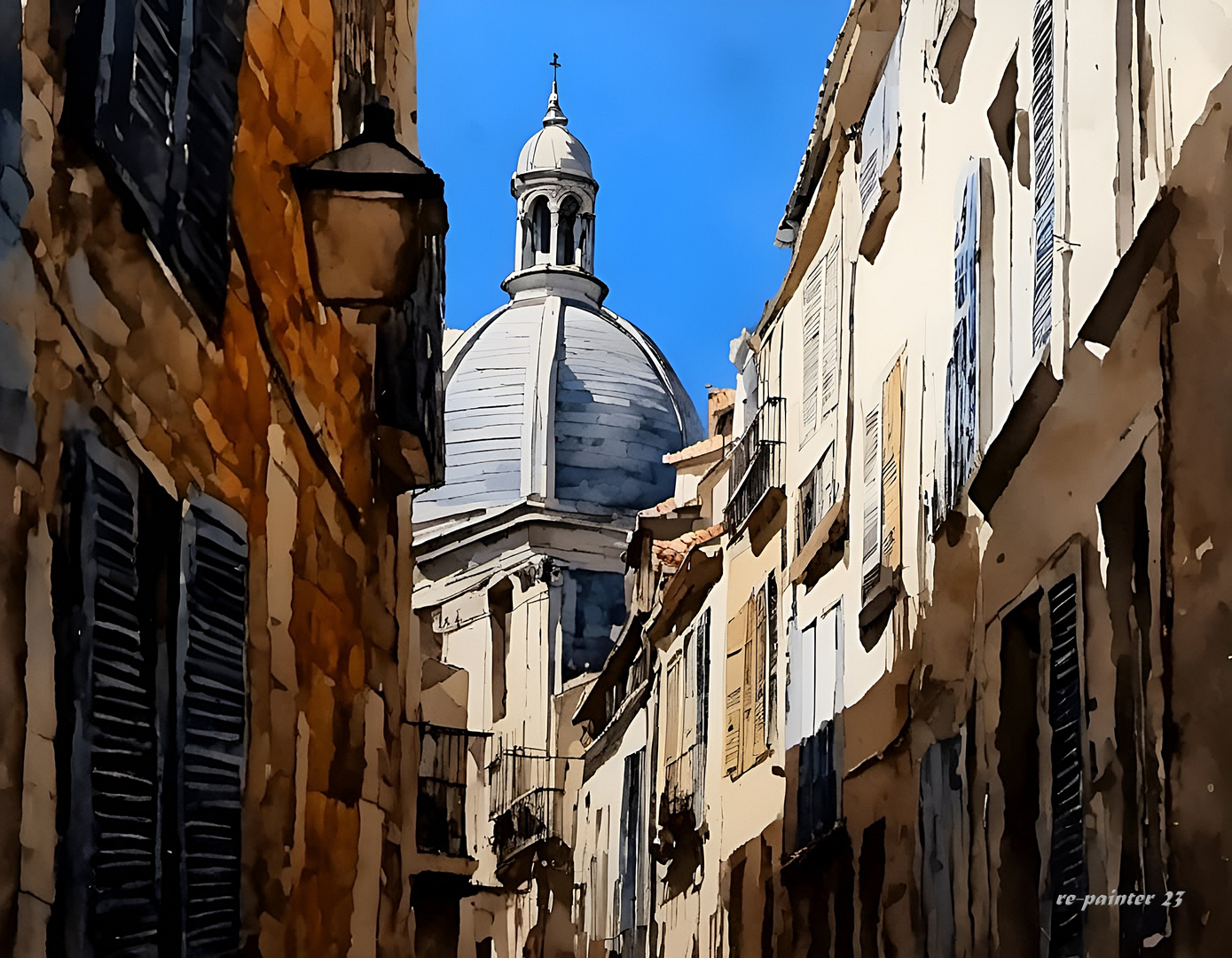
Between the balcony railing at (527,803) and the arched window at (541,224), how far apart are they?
21.9 metres

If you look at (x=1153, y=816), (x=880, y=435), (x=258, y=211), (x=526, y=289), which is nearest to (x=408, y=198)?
(x=258, y=211)

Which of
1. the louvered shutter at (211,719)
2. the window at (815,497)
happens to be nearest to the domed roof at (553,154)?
the window at (815,497)

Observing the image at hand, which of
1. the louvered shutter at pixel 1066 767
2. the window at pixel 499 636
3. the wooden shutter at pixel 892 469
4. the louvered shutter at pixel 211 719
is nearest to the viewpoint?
the louvered shutter at pixel 211 719

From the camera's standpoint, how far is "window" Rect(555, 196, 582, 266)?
172 ft

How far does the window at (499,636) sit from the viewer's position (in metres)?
35.8

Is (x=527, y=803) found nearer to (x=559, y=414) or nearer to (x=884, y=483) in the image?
(x=559, y=414)

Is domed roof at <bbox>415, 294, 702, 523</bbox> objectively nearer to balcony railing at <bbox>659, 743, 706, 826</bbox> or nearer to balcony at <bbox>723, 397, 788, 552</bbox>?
balcony railing at <bbox>659, 743, 706, 826</bbox>

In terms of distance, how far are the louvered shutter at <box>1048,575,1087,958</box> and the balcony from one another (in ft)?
26.4

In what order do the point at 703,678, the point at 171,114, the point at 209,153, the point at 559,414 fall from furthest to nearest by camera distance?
the point at 559,414 < the point at 703,678 < the point at 209,153 < the point at 171,114

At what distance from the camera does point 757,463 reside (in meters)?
17.1

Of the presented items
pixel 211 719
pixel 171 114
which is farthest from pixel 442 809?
pixel 171 114

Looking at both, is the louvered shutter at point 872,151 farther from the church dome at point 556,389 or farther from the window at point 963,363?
the church dome at point 556,389

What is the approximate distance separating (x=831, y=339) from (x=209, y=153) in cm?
870

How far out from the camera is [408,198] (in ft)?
25.5
